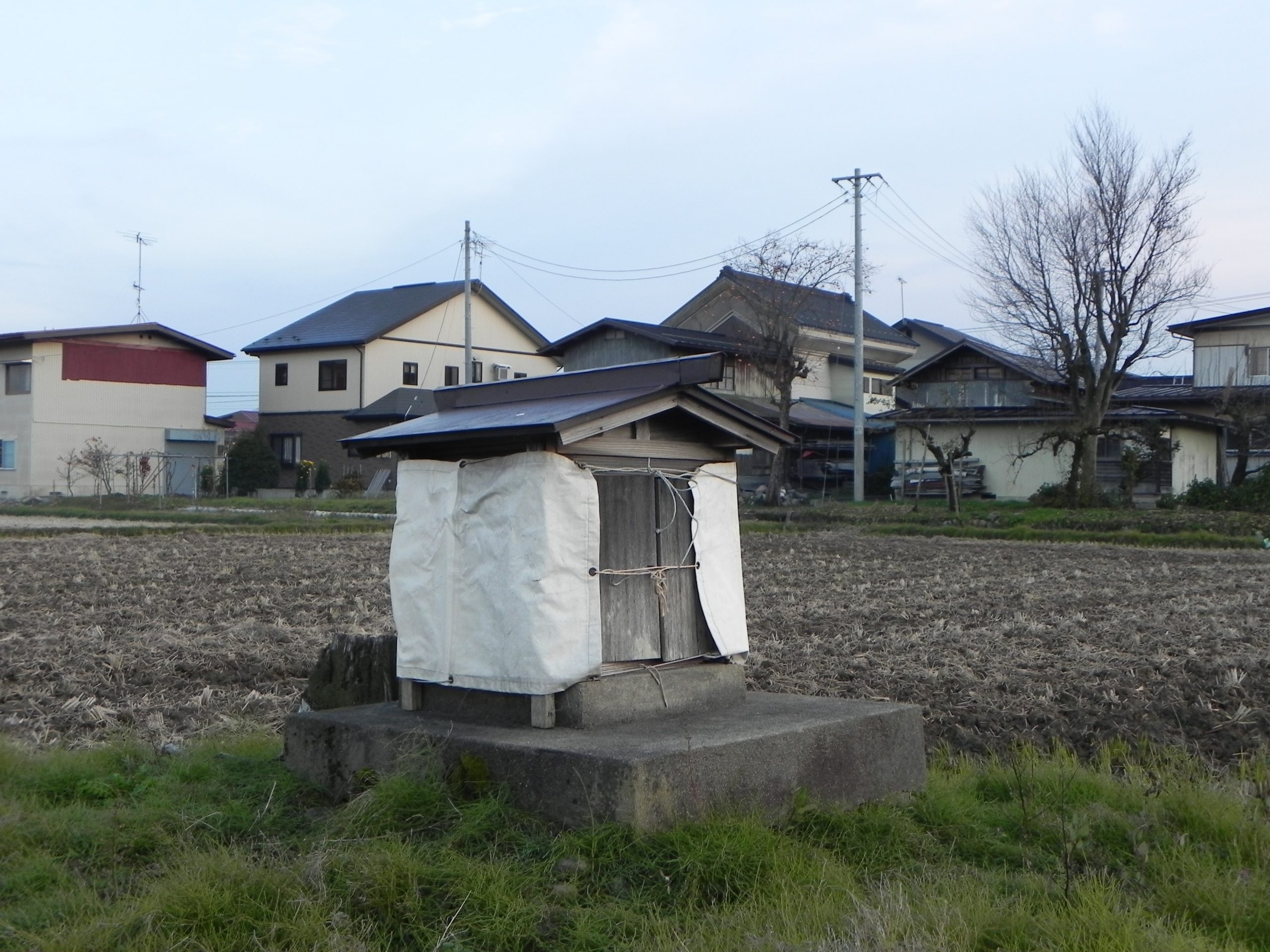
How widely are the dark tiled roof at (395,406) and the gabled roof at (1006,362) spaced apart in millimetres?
17246

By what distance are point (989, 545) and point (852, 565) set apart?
20.9 feet

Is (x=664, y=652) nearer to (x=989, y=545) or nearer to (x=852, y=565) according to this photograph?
(x=852, y=565)

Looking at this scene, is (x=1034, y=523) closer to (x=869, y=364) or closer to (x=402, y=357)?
(x=869, y=364)

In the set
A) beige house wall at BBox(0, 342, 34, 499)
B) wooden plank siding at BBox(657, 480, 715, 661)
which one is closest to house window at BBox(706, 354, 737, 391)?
beige house wall at BBox(0, 342, 34, 499)

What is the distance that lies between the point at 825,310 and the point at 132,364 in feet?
88.7

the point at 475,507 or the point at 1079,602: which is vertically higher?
the point at 475,507

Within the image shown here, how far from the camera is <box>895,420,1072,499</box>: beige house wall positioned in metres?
37.0

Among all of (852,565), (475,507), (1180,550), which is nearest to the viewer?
(475,507)

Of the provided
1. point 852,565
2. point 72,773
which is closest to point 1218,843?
point 72,773

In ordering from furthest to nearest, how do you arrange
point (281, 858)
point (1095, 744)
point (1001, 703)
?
point (1001, 703) < point (1095, 744) < point (281, 858)

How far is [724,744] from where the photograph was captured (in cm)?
481

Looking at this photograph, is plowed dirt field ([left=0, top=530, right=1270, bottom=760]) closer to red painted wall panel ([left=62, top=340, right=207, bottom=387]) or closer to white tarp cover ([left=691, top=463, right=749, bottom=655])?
white tarp cover ([left=691, top=463, right=749, bottom=655])

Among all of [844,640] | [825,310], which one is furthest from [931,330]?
[844,640]

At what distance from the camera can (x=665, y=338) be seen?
136 ft
